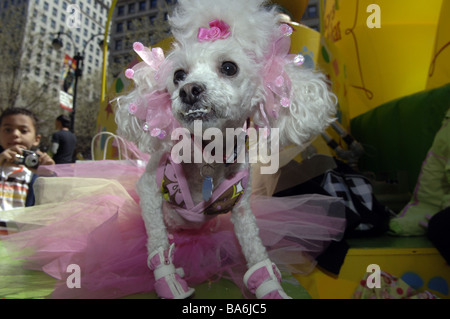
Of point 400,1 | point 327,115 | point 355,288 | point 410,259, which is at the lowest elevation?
point 355,288

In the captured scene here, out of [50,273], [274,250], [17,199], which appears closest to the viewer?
[50,273]

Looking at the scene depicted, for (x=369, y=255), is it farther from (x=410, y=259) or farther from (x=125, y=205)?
(x=125, y=205)

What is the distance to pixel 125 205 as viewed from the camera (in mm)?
1062

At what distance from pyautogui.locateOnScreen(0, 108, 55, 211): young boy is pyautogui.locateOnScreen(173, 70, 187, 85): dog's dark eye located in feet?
3.68

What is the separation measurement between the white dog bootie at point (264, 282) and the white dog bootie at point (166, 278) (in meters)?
0.17

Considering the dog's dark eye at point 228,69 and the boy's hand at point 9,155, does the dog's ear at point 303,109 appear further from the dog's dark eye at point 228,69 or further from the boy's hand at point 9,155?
the boy's hand at point 9,155

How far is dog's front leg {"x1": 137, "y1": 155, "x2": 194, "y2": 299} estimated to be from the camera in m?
0.79

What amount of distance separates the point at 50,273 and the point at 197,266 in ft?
1.45

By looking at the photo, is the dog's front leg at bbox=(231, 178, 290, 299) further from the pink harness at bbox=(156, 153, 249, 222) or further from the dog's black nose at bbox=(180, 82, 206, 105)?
the dog's black nose at bbox=(180, 82, 206, 105)

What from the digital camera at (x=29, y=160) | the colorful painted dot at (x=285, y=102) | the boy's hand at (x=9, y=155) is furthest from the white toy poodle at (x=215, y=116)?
the boy's hand at (x=9, y=155)

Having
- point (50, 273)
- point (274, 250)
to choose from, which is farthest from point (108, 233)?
point (274, 250)

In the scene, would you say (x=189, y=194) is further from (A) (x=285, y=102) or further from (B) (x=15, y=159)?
(B) (x=15, y=159)

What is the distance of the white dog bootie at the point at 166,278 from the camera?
2.57 ft

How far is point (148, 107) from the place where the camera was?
0.87 m
